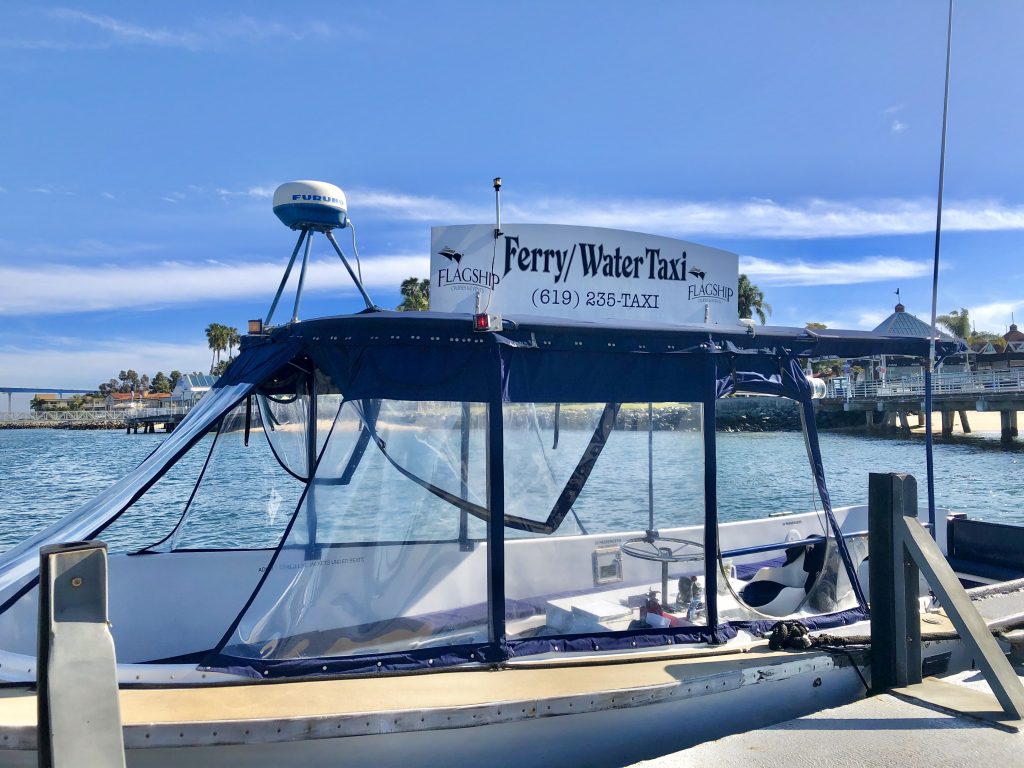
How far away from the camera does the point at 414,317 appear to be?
14.0 ft

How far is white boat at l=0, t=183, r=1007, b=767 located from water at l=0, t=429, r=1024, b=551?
0.03 metres

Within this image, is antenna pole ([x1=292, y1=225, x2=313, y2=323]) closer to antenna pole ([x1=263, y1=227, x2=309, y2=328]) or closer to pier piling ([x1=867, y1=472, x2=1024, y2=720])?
antenna pole ([x1=263, y1=227, x2=309, y2=328])

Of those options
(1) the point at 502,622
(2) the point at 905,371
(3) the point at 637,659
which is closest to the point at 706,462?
(3) the point at 637,659

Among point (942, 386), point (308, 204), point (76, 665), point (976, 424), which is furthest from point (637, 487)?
point (976, 424)

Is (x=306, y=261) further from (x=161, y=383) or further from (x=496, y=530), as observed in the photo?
(x=161, y=383)

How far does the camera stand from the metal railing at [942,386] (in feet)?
137

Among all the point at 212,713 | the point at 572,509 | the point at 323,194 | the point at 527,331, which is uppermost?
the point at 323,194

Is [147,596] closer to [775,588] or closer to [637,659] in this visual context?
[637,659]

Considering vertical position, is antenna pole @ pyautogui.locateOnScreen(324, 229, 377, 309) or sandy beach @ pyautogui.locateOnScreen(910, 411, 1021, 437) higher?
antenna pole @ pyautogui.locateOnScreen(324, 229, 377, 309)

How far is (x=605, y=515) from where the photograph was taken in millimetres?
5207

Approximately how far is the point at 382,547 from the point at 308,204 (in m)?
2.20

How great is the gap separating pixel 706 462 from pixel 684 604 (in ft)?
3.09

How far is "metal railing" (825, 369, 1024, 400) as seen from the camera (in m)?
41.8

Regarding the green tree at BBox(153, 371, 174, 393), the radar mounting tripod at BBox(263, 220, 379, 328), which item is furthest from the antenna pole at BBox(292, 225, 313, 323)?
the green tree at BBox(153, 371, 174, 393)
